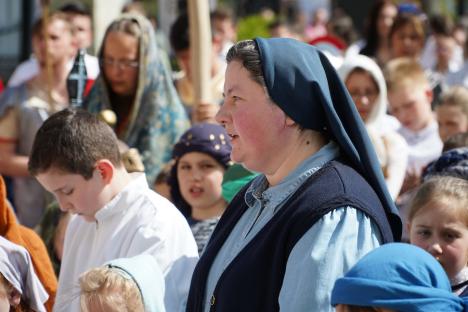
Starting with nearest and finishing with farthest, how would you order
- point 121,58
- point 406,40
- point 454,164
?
point 454,164 → point 121,58 → point 406,40

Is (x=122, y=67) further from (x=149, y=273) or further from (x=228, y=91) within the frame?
(x=228, y=91)

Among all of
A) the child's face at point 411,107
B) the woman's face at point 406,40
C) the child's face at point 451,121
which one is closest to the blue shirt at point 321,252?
the child's face at point 451,121

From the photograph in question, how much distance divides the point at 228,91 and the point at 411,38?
6.62 meters

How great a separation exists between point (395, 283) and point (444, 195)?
1.41 m

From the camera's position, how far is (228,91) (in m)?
3.47

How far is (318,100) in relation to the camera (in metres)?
3.38

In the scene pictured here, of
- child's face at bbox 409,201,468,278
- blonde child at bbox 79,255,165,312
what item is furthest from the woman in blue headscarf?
child's face at bbox 409,201,468,278

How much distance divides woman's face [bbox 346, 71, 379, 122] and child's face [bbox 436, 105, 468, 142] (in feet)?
1.55

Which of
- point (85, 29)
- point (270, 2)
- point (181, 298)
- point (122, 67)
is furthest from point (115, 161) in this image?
point (270, 2)

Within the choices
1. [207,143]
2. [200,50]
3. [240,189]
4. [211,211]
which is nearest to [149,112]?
[200,50]

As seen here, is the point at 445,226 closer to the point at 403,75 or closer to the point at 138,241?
the point at 138,241

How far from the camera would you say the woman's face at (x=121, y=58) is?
6.63 metres

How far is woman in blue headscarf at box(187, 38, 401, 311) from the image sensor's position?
317cm

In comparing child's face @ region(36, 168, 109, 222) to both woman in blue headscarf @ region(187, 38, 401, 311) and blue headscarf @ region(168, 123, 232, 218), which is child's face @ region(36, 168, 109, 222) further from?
blue headscarf @ region(168, 123, 232, 218)
